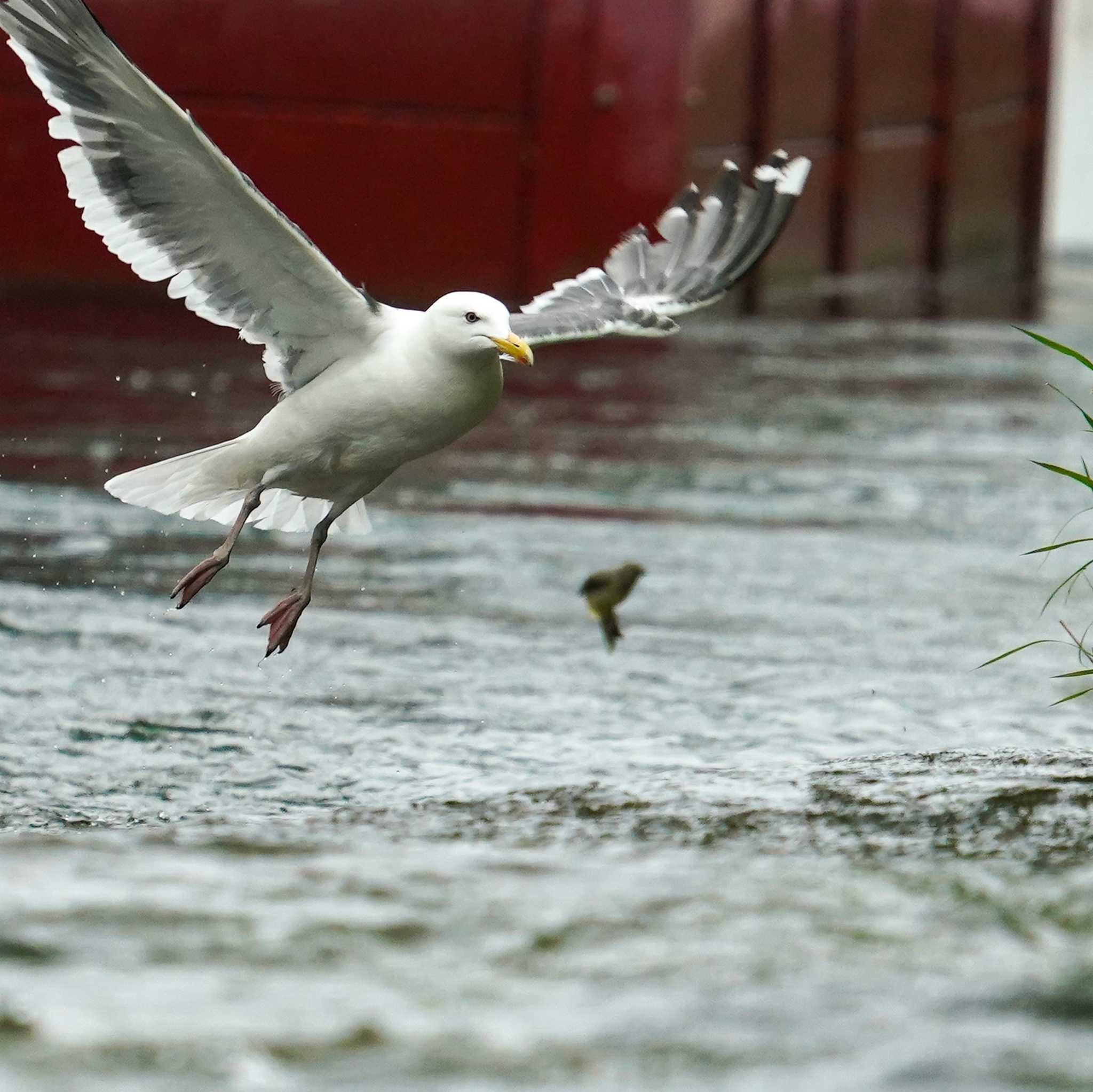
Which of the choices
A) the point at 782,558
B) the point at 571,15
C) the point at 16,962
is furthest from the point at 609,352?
the point at 16,962

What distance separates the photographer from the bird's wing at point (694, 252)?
6977 millimetres

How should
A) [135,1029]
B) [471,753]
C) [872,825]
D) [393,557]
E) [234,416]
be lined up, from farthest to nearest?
[234,416]
[393,557]
[471,753]
[872,825]
[135,1029]

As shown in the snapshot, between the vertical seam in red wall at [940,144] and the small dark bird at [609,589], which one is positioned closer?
the small dark bird at [609,589]

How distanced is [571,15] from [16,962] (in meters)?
11.7

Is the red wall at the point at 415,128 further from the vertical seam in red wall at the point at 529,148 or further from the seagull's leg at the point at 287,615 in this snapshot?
the seagull's leg at the point at 287,615

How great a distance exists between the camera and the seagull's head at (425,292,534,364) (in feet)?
19.7

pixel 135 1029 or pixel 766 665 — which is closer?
pixel 135 1029

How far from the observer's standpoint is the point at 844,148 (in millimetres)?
18016

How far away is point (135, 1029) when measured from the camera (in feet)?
12.1

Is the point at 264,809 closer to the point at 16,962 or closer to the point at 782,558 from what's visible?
the point at 16,962

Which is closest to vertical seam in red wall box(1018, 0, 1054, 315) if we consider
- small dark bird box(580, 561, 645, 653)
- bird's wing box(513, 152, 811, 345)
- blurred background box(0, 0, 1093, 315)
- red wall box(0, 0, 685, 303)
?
blurred background box(0, 0, 1093, 315)

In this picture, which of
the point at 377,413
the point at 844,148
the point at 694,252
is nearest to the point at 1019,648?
the point at 377,413

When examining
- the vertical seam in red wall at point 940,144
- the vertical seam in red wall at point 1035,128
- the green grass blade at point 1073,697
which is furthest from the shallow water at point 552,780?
the vertical seam in red wall at point 1035,128

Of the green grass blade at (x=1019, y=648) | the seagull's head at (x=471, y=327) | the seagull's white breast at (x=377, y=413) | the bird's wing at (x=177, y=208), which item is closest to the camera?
the green grass blade at (x=1019, y=648)
